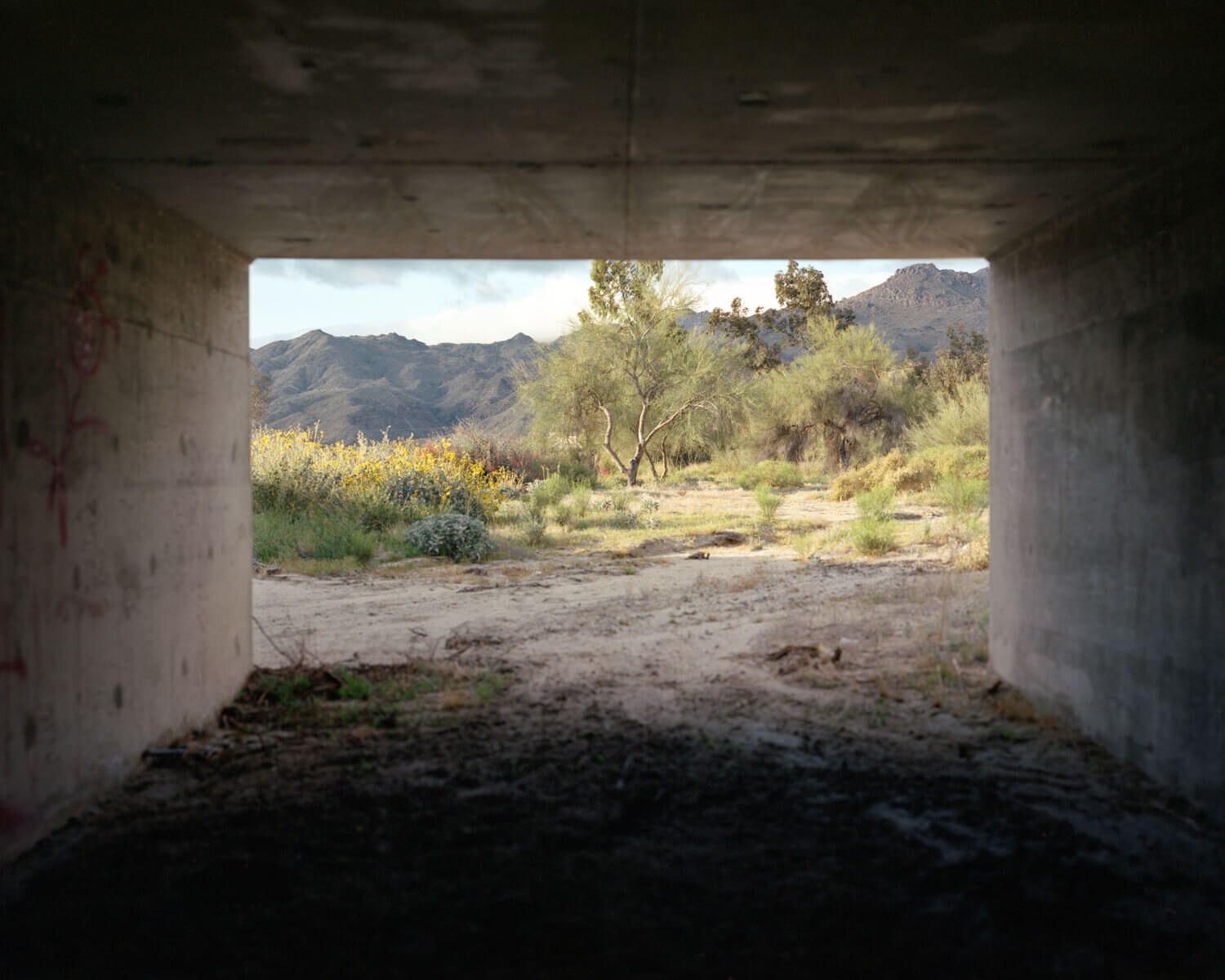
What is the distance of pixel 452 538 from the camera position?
12.9 meters

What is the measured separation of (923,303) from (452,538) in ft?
313

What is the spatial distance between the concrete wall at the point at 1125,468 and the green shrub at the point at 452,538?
858 centimetres

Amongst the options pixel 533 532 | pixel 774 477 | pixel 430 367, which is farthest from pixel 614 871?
pixel 430 367

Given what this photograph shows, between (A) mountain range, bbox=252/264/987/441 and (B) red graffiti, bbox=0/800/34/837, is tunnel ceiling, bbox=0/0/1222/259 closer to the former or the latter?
(B) red graffiti, bbox=0/800/34/837

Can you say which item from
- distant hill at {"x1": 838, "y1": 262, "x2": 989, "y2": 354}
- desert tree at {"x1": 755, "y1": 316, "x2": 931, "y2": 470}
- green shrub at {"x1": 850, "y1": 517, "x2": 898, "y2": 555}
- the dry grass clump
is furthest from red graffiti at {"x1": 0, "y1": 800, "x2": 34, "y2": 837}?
distant hill at {"x1": 838, "y1": 262, "x2": 989, "y2": 354}

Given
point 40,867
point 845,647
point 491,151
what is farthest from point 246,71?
point 845,647

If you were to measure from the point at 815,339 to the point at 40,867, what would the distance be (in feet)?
107

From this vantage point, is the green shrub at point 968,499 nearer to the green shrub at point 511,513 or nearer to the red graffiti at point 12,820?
the green shrub at point 511,513

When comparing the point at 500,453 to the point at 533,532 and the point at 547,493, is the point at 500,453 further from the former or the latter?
the point at 533,532

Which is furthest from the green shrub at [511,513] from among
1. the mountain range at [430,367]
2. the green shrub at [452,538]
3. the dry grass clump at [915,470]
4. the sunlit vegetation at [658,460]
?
the mountain range at [430,367]

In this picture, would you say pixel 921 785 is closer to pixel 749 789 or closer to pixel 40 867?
pixel 749 789

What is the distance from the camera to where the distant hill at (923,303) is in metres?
92.1

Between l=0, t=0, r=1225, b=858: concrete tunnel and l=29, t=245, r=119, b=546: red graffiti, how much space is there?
0.06 feet

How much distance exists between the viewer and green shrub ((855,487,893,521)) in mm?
15461
